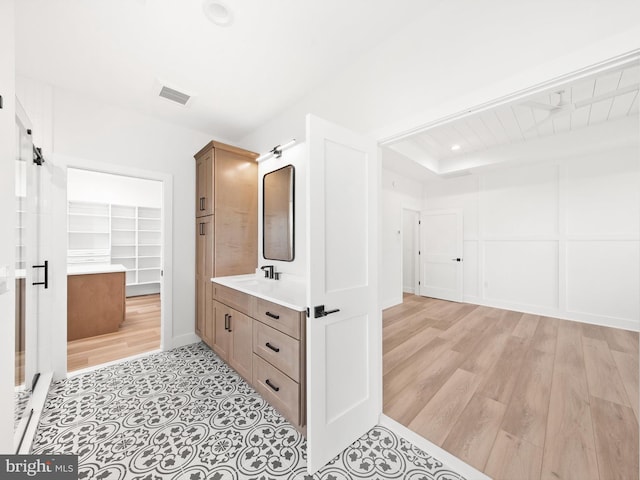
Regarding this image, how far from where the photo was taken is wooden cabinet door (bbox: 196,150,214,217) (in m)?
2.84

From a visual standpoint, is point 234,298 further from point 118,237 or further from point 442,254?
point 118,237

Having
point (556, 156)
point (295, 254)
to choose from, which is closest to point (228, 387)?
point (295, 254)

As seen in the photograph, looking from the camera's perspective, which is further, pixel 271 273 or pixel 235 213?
pixel 235 213

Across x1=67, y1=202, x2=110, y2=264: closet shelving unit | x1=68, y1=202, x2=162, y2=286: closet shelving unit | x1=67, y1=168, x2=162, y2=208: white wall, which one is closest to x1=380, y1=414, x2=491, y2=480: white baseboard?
x1=68, y1=202, x2=162, y2=286: closet shelving unit

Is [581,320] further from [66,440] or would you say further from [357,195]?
[66,440]

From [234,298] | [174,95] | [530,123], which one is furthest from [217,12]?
[530,123]

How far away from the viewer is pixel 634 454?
1.50 m

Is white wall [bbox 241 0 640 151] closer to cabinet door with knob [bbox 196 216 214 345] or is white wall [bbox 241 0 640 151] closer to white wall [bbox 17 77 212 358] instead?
cabinet door with knob [bbox 196 216 214 345]

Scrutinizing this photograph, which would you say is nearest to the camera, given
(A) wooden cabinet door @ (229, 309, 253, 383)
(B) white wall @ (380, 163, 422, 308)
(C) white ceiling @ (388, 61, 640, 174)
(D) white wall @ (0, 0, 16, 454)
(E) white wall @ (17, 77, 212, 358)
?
(D) white wall @ (0, 0, 16, 454)

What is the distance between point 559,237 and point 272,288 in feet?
15.7

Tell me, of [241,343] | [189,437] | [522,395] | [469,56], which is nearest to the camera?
[469,56]

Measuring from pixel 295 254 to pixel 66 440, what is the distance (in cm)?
206

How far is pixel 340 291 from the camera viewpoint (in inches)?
61.1

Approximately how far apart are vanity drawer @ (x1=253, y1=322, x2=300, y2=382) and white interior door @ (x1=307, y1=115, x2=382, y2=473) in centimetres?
22
